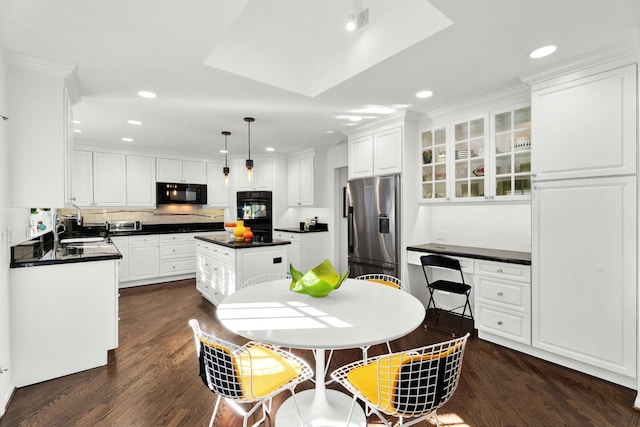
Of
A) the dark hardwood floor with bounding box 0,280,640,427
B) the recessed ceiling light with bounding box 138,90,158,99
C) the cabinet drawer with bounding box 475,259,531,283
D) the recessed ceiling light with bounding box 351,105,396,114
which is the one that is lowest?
the dark hardwood floor with bounding box 0,280,640,427

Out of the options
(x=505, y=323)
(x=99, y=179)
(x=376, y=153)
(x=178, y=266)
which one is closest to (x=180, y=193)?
(x=99, y=179)

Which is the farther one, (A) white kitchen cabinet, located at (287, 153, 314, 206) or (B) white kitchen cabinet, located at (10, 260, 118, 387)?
(A) white kitchen cabinet, located at (287, 153, 314, 206)

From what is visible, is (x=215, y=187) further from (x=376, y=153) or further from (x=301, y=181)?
(x=376, y=153)

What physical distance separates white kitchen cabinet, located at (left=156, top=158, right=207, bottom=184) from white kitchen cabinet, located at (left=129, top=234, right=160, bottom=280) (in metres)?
1.18

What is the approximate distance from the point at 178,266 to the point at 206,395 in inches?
157

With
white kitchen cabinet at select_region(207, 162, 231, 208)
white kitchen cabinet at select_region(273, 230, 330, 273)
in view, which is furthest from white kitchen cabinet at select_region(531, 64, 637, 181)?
white kitchen cabinet at select_region(207, 162, 231, 208)

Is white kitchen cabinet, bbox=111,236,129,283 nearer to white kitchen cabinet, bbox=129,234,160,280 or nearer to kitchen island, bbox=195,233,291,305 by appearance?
white kitchen cabinet, bbox=129,234,160,280

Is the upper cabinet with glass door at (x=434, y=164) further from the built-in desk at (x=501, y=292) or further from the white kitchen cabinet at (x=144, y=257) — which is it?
the white kitchen cabinet at (x=144, y=257)

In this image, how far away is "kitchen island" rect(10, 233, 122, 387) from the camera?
90.3 inches

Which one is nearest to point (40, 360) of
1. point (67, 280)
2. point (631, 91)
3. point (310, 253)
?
point (67, 280)

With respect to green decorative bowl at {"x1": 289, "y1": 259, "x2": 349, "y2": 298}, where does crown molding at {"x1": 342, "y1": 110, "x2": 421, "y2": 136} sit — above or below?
above

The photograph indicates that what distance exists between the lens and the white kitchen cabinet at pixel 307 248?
5.49 metres

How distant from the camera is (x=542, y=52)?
229 centimetres

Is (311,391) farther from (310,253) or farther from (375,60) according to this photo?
(310,253)
